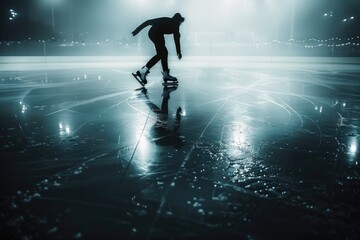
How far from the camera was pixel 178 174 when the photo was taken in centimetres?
201

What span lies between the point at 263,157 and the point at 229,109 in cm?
209

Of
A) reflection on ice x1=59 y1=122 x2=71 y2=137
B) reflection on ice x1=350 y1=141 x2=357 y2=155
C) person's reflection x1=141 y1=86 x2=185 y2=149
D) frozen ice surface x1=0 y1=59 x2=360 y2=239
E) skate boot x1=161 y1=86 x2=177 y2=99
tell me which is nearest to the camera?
frozen ice surface x1=0 y1=59 x2=360 y2=239

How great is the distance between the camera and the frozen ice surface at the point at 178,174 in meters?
1.42

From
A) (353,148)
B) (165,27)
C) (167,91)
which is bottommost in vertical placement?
(353,148)

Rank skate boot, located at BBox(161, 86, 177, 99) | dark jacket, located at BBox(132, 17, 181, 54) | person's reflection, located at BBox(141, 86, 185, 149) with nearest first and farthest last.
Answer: person's reflection, located at BBox(141, 86, 185, 149), skate boot, located at BBox(161, 86, 177, 99), dark jacket, located at BBox(132, 17, 181, 54)

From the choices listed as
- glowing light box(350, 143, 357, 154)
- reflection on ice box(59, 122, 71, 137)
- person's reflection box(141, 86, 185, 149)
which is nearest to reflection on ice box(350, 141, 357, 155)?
glowing light box(350, 143, 357, 154)

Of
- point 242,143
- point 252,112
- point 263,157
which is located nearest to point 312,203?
point 263,157

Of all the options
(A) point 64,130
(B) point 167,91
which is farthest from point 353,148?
(B) point 167,91

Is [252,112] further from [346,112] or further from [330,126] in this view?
[346,112]

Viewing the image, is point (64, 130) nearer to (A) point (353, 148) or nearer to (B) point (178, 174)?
(B) point (178, 174)

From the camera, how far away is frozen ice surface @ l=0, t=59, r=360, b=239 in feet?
4.66

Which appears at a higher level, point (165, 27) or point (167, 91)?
point (165, 27)

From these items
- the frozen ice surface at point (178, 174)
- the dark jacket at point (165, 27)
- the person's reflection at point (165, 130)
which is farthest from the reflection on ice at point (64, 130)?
the dark jacket at point (165, 27)

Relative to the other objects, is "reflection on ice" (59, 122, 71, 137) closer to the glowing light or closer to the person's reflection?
the person's reflection
